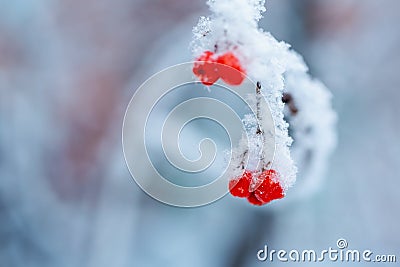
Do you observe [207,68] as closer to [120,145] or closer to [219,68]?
A: [219,68]

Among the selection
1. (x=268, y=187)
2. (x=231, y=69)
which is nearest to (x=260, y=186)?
(x=268, y=187)

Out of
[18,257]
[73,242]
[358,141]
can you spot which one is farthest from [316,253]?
[18,257]

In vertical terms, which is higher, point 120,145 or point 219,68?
point 120,145

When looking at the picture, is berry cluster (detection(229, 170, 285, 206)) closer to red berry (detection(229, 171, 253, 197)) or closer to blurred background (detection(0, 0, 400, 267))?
red berry (detection(229, 171, 253, 197))

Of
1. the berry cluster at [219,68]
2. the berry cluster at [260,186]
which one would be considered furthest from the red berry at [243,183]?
the berry cluster at [219,68]

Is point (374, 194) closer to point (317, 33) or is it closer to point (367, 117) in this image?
point (367, 117)

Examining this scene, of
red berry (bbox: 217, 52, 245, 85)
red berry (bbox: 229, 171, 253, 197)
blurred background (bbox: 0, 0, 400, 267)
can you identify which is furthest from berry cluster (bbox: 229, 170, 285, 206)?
blurred background (bbox: 0, 0, 400, 267)

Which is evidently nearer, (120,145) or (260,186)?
(260,186)
